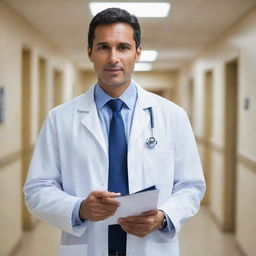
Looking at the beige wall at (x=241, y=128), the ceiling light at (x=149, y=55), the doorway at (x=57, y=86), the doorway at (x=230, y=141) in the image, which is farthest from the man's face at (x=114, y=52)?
the doorway at (x=57, y=86)

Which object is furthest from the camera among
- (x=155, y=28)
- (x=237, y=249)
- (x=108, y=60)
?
(x=155, y=28)

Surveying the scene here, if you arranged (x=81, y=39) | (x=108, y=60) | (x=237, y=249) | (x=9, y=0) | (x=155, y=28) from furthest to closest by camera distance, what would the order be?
(x=81, y=39) < (x=155, y=28) < (x=237, y=249) < (x=9, y=0) < (x=108, y=60)

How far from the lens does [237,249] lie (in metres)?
5.11

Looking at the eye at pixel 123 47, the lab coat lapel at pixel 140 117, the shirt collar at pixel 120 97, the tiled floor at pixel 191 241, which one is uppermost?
the eye at pixel 123 47

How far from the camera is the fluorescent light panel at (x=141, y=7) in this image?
4.51 m

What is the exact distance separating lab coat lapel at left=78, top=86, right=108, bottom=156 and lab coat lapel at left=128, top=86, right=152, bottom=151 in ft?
0.33

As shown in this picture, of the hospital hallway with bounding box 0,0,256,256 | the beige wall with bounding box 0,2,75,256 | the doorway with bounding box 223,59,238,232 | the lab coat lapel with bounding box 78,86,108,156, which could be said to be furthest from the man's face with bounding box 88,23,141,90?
the doorway with bounding box 223,59,238,232

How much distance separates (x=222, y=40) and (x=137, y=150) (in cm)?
508

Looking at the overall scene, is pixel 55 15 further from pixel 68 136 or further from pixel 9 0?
pixel 68 136

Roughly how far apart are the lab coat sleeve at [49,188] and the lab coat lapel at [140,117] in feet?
0.86

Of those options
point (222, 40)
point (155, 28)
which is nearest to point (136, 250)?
point (155, 28)

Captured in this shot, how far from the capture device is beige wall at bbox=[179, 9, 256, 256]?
4586 mm

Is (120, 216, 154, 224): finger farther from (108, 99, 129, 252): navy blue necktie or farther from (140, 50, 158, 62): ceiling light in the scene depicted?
(140, 50, 158, 62): ceiling light

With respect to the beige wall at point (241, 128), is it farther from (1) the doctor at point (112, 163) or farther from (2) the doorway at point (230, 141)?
(1) the doctor at point (112, 163)
